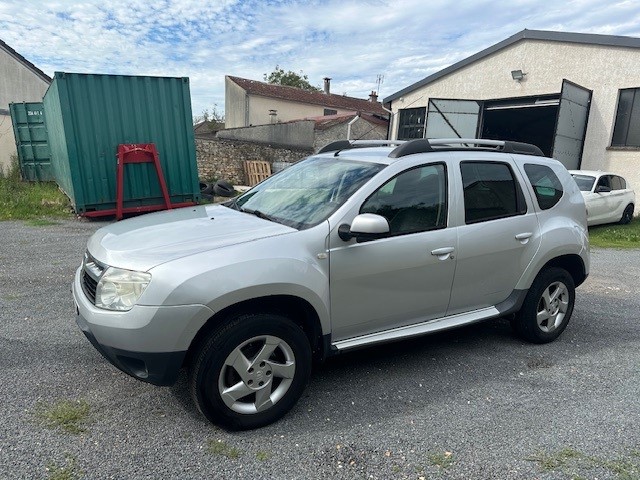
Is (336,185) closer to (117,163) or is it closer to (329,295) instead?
(329,295)

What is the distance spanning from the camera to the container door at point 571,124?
12.9 metres

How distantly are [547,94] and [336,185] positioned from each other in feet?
44.2

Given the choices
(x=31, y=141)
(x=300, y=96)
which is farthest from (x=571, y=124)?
(x=300, y=96)

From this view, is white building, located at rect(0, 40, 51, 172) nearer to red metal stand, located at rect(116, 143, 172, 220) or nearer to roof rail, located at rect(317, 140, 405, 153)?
red metal stand, located at rect(116, 143, 172, 220)

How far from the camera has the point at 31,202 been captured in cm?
1063

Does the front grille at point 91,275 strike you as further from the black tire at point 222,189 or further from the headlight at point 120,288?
the black tire at point 222,189

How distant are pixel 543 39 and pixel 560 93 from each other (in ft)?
7.23

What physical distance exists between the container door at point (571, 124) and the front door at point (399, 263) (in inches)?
444

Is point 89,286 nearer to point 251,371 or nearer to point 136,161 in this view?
point 251,371

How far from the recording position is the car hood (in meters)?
2.67

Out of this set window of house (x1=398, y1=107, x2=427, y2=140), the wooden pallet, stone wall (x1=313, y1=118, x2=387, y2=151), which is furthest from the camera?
stone wall (x1=313, y1=118, x2=387, y2=151)

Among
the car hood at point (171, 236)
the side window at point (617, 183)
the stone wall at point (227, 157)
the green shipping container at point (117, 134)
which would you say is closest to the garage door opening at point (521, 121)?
the side window at point (617, 183)

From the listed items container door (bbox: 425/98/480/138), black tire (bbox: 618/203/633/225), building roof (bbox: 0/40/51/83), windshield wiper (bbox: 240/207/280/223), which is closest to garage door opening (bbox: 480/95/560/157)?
container door (bbox: 425/98/480/138)

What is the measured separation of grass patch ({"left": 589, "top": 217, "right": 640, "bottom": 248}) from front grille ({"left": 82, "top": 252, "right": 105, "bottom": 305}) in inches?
395
